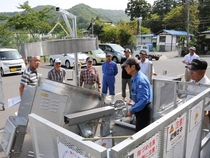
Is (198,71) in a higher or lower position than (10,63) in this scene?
Result: higher

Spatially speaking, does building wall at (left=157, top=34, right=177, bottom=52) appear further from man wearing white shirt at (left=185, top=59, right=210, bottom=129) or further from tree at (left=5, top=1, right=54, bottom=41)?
man wearing white shirt at (left=185, top=59, right=210, bottom=129)

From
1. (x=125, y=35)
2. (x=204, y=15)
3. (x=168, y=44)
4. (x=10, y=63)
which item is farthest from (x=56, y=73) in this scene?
(x=204, y=15)

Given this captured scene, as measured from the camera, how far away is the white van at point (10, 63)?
489 inches

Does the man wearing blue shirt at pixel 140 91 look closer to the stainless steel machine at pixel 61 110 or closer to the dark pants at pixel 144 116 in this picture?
the dark pants at pixel 144 116

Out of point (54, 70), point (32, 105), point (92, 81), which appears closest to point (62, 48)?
point (32, 105)

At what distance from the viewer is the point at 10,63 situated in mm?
12461

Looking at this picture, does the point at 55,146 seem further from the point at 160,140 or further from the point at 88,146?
the point at 160,140

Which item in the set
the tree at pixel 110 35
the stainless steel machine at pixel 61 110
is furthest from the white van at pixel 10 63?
the tree at pixel 110 35

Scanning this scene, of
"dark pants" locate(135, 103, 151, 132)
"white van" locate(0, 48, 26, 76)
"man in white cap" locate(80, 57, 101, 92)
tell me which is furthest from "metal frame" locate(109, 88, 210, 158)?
"white van" locate(0, 48, 26, 76)

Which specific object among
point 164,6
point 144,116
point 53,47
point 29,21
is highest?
point 164,6

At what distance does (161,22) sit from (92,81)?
184 feet

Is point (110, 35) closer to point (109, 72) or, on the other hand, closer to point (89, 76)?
point (109, 72)

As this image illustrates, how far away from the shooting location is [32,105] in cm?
298

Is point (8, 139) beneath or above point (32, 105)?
beneath
